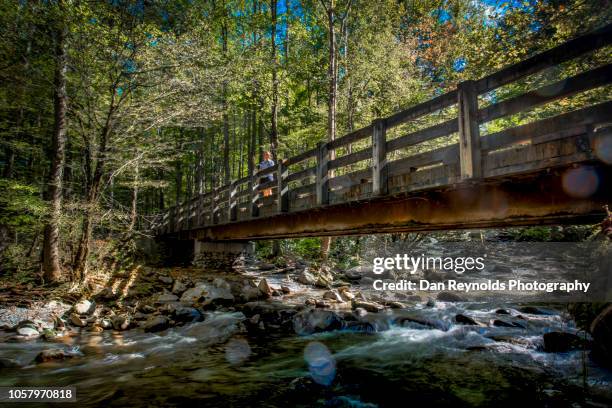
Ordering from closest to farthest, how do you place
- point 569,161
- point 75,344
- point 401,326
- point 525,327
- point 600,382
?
point 569,161
point 600,382
point 75,344
point 525,327
point 401,326

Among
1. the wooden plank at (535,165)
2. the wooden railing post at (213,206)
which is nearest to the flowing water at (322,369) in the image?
the wooden plank at (535,165)

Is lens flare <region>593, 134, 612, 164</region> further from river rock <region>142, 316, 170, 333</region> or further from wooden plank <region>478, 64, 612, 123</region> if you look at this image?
river rock <region>142, 316, 170, 333</region>

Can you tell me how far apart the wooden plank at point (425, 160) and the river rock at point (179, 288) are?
7.96 metres

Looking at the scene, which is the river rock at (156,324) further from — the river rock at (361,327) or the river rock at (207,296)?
the river rock at (361,327)

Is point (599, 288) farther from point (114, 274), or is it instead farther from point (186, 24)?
point (114, 274)

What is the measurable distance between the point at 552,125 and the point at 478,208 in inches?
63.4

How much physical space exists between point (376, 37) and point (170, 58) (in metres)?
14.0

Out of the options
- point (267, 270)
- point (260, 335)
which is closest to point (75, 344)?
point (260, 335)

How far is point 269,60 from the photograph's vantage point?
19.4 meters

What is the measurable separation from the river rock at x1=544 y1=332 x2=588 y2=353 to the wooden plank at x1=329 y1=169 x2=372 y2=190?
413 cm

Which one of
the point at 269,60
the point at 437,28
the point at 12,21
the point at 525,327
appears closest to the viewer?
the point at 525,327

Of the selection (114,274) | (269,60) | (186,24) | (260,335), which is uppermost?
(269,60)

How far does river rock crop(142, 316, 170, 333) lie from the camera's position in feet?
24.3

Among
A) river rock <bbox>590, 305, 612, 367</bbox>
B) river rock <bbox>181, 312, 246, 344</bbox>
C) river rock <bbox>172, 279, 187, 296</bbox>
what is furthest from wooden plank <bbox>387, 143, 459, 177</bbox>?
river rock <bbox>172, 279, 187, 296</bbox>
